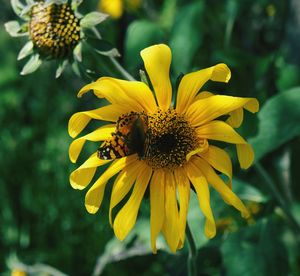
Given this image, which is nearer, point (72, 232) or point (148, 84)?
point (148, 84)

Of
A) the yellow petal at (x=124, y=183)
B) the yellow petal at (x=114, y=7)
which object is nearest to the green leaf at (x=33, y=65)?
the yellow petal at (x=124, y=183)

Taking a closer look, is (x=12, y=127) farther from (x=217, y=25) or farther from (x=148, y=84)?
(x=148, y=84)

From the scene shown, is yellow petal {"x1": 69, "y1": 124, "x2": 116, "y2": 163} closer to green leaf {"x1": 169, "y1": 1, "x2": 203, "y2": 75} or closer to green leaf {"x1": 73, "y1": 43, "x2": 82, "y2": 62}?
green leaf {"x1": 73, "y1": 43, "x2": 82, "y2": 62}

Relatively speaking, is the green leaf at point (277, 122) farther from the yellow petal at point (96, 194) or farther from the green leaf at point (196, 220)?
the yellow petal at point (96, 194)

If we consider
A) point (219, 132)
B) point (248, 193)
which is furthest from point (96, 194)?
point (248, 193)

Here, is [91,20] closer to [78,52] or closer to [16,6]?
[78,52]

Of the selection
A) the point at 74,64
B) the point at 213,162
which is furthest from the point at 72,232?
the point at 213,162
